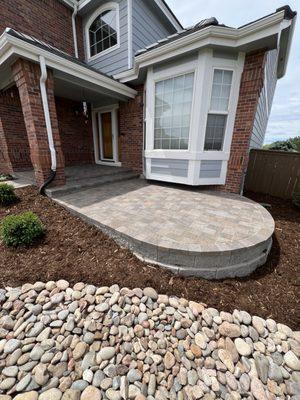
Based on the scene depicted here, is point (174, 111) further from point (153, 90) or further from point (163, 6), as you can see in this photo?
point (163, 6)

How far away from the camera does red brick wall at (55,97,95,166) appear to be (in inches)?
249

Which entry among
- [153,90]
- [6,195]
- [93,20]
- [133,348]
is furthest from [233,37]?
[93,20]

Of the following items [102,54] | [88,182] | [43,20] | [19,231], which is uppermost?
[43,20]

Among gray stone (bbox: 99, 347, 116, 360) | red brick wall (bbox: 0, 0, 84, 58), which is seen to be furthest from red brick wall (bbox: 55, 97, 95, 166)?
gray stone (bbox: 99, 347, 116, 360)

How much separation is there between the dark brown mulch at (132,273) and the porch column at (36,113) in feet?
5.46

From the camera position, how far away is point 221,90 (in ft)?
13.2

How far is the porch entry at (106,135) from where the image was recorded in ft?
21.0

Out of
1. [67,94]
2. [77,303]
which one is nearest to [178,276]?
[77,303]

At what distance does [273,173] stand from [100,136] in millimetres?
5899

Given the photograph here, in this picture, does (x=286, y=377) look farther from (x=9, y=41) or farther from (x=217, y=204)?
(x=9, y=41)

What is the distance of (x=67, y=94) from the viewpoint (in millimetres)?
5828

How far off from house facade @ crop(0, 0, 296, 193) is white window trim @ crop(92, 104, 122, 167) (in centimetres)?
5

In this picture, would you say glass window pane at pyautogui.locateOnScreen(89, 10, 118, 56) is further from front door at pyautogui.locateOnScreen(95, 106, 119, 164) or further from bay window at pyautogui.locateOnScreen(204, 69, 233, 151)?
bay window at pyautogui.locateOnScreen(204, 69, 233, 151)

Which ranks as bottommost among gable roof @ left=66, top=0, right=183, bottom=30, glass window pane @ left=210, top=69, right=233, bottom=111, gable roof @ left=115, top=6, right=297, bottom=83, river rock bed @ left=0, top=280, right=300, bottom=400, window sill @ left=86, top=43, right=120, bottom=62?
river rock bed @ left=0, top=280, right=300, bottom=400
